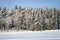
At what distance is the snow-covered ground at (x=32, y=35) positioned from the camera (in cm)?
406

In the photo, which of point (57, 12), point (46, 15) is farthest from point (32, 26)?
point (57, 12)

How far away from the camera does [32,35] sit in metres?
4.19

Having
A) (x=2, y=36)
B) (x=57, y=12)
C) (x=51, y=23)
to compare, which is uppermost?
(x=57, y=12)

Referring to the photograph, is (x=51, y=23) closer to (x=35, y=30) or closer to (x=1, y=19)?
(x=35, y=30)

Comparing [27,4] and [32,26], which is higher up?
[27,4]

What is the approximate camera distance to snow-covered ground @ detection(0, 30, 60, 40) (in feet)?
13.3

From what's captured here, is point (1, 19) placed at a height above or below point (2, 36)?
above

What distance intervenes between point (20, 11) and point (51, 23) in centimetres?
86

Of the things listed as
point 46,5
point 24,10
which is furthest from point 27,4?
point 46,5

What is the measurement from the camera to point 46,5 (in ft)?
14.3

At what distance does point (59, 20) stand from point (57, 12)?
21cm

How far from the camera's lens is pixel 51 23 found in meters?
4.40

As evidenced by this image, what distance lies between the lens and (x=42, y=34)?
4246mm

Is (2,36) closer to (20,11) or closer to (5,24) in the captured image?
(5,24)
